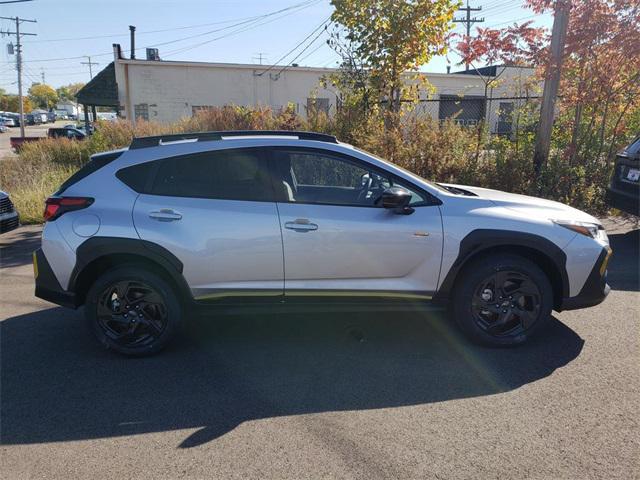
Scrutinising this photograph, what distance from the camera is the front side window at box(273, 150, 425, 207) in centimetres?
413

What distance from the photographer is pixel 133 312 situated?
4074 millimetres

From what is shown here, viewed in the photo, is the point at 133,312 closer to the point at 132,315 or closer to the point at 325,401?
the point at 132,315

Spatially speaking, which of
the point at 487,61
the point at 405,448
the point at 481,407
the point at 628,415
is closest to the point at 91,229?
the point at 405,448

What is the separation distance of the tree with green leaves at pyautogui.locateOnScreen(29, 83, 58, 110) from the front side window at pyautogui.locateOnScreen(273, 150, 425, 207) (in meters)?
144

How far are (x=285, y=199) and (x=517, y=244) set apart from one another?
1.87m

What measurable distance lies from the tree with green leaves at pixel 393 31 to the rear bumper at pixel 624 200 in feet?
14.7

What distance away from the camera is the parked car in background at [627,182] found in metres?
7.49

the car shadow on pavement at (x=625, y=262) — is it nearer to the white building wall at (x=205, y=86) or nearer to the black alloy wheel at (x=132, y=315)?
the black alloy wheel at (x=132, y=315)

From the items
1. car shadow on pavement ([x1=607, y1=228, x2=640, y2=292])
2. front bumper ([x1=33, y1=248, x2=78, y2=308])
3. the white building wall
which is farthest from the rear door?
the white building wall

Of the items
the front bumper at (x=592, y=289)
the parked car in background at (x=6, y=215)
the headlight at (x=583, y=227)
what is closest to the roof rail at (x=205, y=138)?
the headlight at (x=583, y=227)

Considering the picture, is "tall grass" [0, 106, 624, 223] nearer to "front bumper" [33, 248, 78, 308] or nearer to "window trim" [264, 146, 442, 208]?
"window trim" [264, 146, 442, 208]

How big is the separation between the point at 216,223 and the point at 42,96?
155 metres

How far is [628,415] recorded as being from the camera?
3.23 metres

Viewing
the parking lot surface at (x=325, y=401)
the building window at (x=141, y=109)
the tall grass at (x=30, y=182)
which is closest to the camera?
the parking lot surface at (x=325, y=401)
